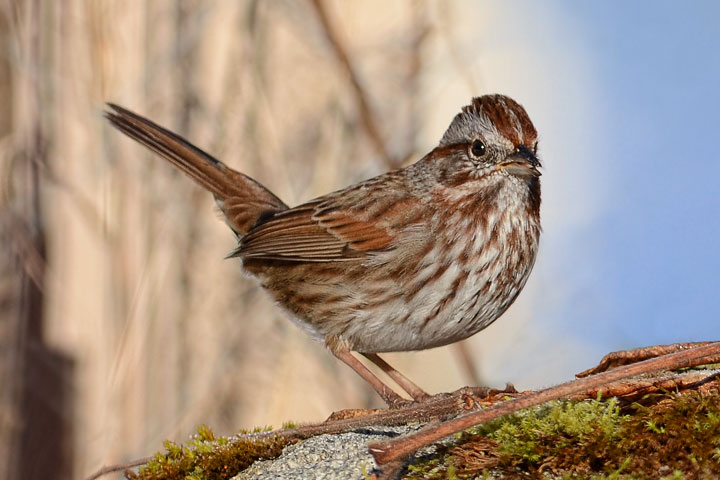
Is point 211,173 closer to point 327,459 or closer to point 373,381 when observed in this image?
point 373,381

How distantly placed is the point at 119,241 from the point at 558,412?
2.88 meters

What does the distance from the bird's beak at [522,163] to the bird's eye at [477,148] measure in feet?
0.30

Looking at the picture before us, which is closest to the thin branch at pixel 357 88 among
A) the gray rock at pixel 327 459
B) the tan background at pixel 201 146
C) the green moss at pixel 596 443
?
the tan background at pixel 201 146

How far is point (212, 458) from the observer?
193 cm

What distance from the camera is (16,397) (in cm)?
418

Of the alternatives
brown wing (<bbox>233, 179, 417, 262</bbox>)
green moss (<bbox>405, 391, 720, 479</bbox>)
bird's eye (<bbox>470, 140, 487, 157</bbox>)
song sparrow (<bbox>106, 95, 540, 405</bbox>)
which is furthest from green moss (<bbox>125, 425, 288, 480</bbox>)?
bird's eye (<bbox>470, 140, 487, 157</bbox>)

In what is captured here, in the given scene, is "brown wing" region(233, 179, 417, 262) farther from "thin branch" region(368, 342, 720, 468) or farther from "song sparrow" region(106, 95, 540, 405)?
"thin branch" region(368, 342, 720, 468)

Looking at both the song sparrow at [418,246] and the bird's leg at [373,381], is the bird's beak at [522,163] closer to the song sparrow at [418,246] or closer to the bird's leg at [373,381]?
the song sparrow at [418,246]

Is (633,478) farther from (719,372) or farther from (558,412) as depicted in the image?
(719,372)

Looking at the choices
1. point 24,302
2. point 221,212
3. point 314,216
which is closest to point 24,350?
point 24,302

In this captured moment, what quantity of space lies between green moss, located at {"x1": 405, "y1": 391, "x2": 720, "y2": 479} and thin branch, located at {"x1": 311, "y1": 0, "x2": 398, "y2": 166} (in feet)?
7.85

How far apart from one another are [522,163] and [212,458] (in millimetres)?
1536

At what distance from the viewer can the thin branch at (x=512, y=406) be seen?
1365 mm

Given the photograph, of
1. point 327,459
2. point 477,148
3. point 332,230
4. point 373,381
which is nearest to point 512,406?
point 327,459
